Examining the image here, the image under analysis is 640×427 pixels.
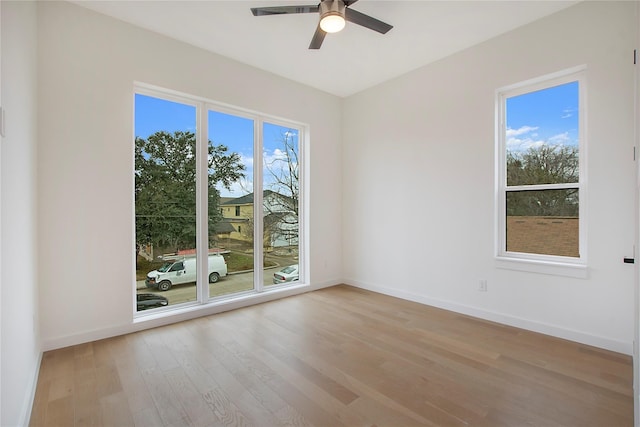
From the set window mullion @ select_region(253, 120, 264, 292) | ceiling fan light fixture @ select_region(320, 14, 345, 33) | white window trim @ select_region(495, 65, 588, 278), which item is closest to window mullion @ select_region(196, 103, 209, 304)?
window mullion @ select_region(253, 120, 264, 292)

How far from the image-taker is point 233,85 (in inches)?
143

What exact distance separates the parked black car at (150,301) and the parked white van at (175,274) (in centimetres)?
10

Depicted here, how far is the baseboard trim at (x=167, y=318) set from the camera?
8.45ft

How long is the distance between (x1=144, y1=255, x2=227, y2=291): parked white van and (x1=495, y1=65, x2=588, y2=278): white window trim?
3225 millimetres

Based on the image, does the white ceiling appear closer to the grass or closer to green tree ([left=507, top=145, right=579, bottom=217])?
green tree ([left=507, top=145, right=579, bottom=217])

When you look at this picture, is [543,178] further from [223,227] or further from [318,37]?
[223,227]

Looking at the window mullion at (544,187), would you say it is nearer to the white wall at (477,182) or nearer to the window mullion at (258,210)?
the white wall at (477,182)

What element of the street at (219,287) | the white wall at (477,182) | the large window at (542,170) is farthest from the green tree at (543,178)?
the street at (219,287)

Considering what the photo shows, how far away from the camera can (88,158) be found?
2.68m

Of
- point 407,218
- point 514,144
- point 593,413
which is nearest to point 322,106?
point 407,218

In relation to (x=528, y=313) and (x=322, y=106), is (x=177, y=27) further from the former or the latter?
(x=528, y=313)

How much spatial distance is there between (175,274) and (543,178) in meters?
4.01

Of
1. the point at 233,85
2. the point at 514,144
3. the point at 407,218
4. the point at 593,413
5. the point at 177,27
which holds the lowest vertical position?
the point at 593,413

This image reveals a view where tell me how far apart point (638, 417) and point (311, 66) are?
4048 mm
